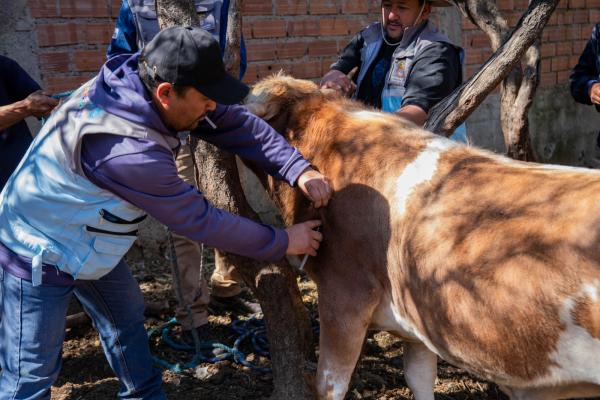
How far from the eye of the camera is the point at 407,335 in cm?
267

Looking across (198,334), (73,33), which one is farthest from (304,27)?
(198,334)

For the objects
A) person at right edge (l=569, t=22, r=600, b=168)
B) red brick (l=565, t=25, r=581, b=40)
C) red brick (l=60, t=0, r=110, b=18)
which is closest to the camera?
person at right edge (l=569, t=22, r=600, b=168)

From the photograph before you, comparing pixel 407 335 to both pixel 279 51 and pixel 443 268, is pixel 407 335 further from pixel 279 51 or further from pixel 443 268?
pixel 279 51

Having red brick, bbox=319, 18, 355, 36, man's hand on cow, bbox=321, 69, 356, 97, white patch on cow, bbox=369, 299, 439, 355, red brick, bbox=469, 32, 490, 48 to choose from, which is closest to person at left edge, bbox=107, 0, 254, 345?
man's hand on cow, bbox=321, 69, 356, 97

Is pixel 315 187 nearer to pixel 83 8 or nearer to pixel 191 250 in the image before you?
pixel 191 250

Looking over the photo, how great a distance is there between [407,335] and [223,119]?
1100 mm

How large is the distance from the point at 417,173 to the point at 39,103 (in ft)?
5.46

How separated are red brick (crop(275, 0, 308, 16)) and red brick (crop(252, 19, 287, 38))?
0.25 feet

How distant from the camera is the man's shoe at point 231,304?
4.13 m

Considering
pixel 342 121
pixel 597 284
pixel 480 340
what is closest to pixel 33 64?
pixel 342 121

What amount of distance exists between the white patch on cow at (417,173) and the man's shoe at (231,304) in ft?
6.08

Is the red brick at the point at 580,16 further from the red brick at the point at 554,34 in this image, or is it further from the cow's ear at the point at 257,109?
the cow's ear at the point at 257,109

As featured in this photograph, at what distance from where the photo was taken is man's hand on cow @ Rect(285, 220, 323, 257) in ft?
8.01

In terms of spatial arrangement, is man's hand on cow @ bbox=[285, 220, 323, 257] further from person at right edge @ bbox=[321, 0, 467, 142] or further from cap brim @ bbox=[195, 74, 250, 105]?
person at right edge @ bbox=[321, 0, 467, 142]
